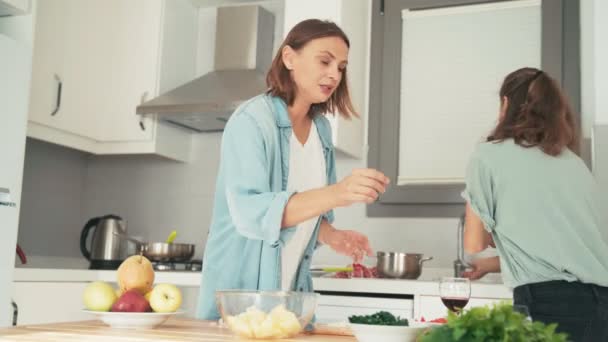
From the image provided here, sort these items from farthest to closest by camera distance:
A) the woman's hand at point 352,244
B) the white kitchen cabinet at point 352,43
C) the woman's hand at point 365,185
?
the white kitchen cabinet at point 352,43
the woman's hand at point 352,244
the woman's hand at point 365,185

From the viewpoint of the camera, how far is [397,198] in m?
3.23

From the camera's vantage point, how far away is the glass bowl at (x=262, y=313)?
120cm

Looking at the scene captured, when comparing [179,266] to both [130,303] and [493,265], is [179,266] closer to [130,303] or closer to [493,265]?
[493,265]

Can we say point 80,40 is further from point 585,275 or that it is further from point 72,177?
point 585,275

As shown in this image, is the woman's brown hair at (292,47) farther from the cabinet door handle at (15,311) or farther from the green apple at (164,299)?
the cabinet door handle at (15,311)

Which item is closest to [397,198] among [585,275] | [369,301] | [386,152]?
[386,152]

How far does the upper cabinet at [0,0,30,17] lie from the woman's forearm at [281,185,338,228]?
5.67 feet

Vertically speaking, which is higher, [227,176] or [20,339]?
[227,176]

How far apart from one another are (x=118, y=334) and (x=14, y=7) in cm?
186

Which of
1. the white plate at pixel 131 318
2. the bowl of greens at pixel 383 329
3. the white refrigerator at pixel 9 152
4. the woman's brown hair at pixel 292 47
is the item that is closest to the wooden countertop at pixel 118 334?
the white plate at pixel 131 318

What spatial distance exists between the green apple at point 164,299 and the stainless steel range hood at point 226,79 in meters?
1.85

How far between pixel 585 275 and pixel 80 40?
2398 mm

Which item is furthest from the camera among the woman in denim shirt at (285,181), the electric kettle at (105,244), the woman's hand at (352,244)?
the electric kettle at (105,244)

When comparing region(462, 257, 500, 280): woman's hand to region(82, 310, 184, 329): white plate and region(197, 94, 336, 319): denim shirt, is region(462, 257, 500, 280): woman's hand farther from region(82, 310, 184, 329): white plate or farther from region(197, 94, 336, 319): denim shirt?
region(82, 310, 184, 329): white plate
